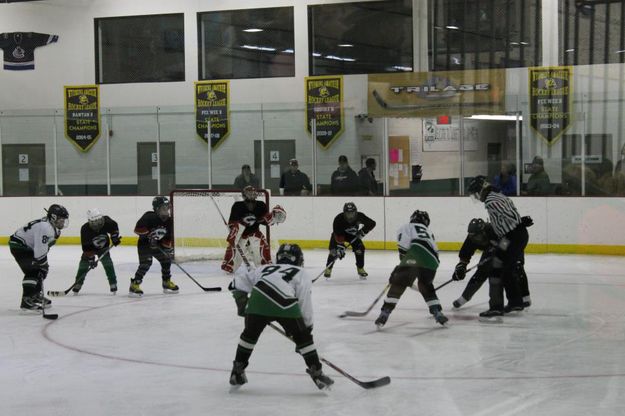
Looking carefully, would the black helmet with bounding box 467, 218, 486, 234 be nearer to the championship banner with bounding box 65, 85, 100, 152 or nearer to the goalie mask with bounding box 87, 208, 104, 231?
the goalie mask with bounding box 87, 208, 104, 231

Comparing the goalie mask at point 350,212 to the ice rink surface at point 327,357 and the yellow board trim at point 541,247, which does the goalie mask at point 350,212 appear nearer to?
the ice rink surface at point 327,357

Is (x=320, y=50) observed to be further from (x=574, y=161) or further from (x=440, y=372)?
(x=440, y=372)

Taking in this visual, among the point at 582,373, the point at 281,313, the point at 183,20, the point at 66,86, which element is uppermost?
the point at 183,20

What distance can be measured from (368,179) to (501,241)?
6.23 m

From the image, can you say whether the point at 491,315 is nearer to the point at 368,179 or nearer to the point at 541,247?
the point at 541,247

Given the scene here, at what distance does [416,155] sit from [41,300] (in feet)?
21.9

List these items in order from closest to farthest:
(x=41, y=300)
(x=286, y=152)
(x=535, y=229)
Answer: (x=41, y=300) → (x=535, y=229) → (x=286, y=152)

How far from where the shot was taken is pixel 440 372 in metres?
5.66

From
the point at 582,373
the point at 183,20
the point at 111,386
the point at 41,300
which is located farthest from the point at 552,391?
the point at 183,20

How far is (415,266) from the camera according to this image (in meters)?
7.02

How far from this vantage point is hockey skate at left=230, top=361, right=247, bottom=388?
17.0ft

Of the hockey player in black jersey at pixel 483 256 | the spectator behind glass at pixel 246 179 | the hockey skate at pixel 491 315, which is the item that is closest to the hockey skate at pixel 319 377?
the hockey skate at pixel 491 315

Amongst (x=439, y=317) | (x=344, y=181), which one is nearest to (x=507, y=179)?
(x=344, y=181)

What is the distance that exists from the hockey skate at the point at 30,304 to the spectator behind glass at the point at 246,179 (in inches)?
249
